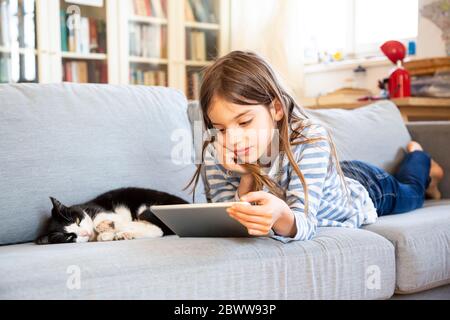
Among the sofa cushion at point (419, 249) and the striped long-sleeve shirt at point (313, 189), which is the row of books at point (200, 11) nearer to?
the striped long-sleeve shirt at point (313, 189)

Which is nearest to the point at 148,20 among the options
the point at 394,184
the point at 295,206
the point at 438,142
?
the point at 438,142

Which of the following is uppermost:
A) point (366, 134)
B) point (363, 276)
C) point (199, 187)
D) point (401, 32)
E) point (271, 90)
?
point (401, 32)

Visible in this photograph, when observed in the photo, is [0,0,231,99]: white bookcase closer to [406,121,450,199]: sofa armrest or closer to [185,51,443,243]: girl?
[406,121,450,199]: sofa armrest

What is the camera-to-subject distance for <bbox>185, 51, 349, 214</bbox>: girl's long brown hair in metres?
1.25

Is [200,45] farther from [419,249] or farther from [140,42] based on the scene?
[419,249]

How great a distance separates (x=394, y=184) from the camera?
183cm

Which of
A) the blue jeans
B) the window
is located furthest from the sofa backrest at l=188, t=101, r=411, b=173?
the window

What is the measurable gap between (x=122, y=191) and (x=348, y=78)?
2.54 m

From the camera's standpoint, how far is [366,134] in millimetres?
2072

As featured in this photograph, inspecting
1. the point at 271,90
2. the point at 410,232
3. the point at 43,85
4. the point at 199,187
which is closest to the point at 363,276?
the point at 410,232

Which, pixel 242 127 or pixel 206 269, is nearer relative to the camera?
pixel 206 269

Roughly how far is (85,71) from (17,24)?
493mm

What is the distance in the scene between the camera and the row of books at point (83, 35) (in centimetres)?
343

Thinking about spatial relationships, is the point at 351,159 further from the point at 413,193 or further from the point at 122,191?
the point at 122,191
